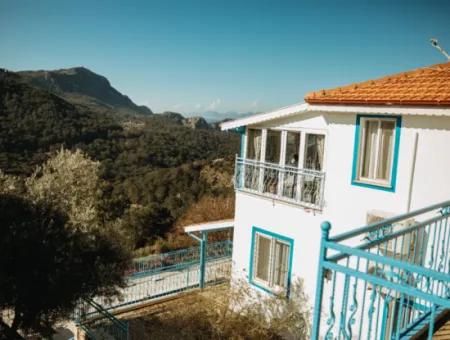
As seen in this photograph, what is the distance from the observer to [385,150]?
10.1 metres

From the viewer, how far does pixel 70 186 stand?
75.8 feet

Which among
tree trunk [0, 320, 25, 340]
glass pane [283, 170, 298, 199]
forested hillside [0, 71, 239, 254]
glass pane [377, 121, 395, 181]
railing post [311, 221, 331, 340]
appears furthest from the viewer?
forested hillside [0, 71, 239, 254]

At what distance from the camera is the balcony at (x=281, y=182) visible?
11.4m

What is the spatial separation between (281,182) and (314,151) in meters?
1.49

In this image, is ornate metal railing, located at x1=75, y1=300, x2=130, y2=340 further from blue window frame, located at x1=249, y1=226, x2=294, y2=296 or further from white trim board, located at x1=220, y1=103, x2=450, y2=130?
white trim board, located at x1=220, y1=103, x2=450, y2=130

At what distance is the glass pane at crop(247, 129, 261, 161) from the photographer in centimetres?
1330

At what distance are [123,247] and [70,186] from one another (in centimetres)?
1072

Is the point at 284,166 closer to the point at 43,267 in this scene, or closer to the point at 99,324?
the point at 43,267

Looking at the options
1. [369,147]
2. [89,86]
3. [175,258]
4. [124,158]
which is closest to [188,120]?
[89,86]

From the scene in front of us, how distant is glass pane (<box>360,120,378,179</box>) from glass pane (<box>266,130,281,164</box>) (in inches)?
125

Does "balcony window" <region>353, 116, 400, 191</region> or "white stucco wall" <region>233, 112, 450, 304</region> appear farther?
"balcony window" <region>353, 116, 400, 191</region>

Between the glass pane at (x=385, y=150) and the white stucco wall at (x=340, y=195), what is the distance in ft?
1.18

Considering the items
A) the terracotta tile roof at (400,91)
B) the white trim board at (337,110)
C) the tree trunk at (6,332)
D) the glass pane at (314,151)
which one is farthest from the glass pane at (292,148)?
the tree trunk at (6,332)

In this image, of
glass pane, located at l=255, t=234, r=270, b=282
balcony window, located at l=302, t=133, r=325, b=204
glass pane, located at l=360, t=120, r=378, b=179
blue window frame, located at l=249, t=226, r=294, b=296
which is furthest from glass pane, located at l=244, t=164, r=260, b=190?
glass pane, located at l=360, t=120, r=378, b=179
